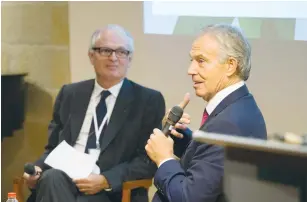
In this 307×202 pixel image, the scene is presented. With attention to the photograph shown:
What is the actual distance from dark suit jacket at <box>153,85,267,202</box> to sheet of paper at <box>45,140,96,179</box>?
2.59 feet

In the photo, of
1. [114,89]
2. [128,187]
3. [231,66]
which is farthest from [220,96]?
[114,89]

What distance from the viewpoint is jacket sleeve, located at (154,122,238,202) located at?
165 centimetres

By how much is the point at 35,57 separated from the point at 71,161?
1.17 m

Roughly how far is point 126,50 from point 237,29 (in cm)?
97

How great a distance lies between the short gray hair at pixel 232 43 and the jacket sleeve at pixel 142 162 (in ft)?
2.93

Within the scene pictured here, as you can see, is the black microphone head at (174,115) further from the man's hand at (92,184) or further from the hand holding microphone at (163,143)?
the man's hand at (92,184)

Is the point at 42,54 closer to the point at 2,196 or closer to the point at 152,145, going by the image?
the point at 2,196

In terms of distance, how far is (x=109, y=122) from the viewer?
2666mm

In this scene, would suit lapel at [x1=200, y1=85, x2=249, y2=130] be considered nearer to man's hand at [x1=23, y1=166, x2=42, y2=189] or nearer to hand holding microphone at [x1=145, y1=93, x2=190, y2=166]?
hand holding microphone at [x1=145, y1=93, x2=190, y2=166]

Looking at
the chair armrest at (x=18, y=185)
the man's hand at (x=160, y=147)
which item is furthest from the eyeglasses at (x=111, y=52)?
the man's hand at (x=160, y=147)

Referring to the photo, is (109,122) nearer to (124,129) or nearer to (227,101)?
(124,129)

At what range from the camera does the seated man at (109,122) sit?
8.36 feet

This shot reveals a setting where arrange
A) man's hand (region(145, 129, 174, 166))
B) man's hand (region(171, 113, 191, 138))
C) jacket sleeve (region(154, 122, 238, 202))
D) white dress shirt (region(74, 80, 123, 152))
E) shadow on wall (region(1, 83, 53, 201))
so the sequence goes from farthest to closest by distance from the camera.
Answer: shadow on wall (region(1, 83, 53, 201))
white dress shirt (region(74, 80, 123, 152))
man's hand (region(171, 113, 191, 138))
man's hand (region(145, 129, 174, 166))
jacket sleeve (region(154, 122, 238, 202))

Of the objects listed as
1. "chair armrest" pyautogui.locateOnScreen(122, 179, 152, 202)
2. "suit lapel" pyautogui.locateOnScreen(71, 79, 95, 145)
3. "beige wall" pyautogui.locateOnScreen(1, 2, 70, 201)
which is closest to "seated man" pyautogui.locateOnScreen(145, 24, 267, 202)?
"chair armrest" pyautogui.locateOnScreen(122, 179, 152, 202)
